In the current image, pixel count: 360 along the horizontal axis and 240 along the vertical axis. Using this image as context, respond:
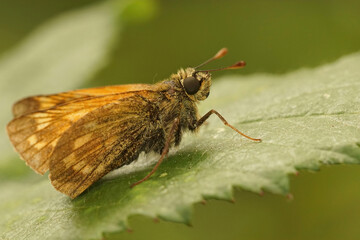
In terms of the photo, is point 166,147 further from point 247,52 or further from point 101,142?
point 247,52

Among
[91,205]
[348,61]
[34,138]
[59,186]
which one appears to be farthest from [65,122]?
[348,61]

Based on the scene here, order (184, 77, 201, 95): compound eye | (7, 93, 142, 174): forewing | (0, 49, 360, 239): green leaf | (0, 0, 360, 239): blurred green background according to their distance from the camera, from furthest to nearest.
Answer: (0, 0, 360, 239): blurred green background < (184, 77, 201, 95): compound eye < (7, 93, 142, 174): forewing < (0, 49, 360, 239): green leaf

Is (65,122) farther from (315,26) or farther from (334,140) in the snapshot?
(315,26)

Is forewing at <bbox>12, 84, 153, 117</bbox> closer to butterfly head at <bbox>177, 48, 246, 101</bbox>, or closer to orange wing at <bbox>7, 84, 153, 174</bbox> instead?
orange wing at <bbox>7, 84, 153, 174</bbox>

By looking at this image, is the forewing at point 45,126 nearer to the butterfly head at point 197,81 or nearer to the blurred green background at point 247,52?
the butterfly head at point 197,81

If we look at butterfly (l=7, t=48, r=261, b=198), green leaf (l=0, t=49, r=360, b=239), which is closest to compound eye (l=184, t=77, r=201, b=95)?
butterfly (l=7, t=48, r=261, b=198)

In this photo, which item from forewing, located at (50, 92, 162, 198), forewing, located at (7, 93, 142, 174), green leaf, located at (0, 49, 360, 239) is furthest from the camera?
forewing, located at (7, 93, 142, 174)

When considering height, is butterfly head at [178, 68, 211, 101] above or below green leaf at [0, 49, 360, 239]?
above

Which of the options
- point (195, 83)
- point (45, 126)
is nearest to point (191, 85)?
point (195, 83)

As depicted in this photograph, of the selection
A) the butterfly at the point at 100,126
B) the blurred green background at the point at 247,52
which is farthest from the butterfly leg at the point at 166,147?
the blurred green background at the point at 247,52
